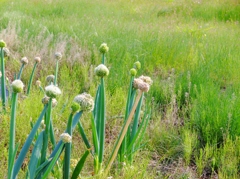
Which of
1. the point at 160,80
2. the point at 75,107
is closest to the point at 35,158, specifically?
the point at 75,107

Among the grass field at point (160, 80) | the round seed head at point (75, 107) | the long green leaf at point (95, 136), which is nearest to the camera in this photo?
the round seed head at point (75, 107)

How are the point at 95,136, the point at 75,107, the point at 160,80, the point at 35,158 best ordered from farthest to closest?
the point at 160,80 → the point at 95,136 → the point at 35,158 → the point at 75,107

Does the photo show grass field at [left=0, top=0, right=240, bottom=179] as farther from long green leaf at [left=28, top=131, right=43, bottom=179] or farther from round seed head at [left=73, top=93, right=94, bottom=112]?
round seed head at [left=73, top=93, right=94, bottom=112]

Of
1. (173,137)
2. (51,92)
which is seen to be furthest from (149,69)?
(51,92)

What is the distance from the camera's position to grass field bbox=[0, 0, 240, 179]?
6.48 feet

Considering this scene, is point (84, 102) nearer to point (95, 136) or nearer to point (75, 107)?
point (75, 107)

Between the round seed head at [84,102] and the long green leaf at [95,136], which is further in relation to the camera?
the long green leaf at [95,136]

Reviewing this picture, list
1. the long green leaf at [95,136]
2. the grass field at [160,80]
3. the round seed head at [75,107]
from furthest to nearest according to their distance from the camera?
the grass field at [160,80] → the long green leaf at [95,136] → the round seed head at [75,107]

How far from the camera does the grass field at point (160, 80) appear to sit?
6.48 feet

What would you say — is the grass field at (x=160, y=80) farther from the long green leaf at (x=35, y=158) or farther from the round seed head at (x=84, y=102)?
the round seed head at (x=84, y=102)

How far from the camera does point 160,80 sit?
3.29m

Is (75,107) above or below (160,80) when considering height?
above

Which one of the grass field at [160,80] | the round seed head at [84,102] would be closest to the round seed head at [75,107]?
the round seed head at [84,102]

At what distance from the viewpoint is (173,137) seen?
7.14ft
